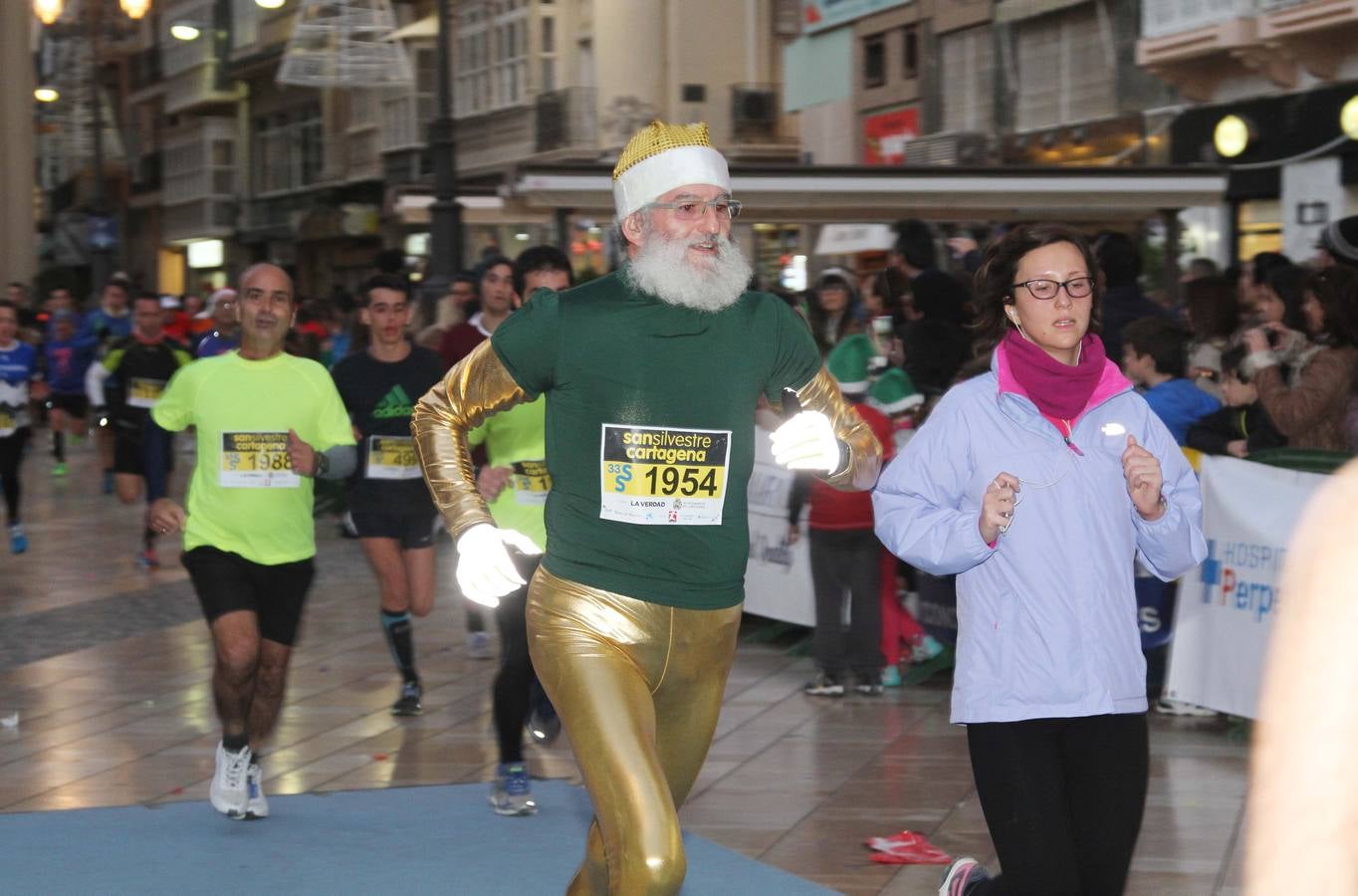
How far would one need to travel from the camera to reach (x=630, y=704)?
4273 mm

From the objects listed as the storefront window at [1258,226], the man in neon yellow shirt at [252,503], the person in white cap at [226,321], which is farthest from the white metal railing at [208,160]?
the man in neon yellow shirt at [252,503]

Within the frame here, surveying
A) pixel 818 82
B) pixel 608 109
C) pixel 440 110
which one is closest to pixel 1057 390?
pixel 440 110

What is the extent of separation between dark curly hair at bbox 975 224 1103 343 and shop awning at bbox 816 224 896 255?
1762 cm

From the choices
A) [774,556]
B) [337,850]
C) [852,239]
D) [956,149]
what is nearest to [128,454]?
[774,556]

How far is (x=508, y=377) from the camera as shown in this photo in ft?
15.1

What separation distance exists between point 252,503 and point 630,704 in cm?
299

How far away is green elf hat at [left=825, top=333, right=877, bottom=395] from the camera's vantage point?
31.1 ft

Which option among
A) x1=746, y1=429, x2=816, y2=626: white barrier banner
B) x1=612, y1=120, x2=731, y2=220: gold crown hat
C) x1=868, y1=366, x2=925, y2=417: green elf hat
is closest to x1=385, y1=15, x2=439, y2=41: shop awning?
x1=746, y1=429, x2=816, y2=626: white barrier banner

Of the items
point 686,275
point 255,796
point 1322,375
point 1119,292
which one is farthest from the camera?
point 1119,292

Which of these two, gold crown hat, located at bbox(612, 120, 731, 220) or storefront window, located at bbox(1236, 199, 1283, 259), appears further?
storefront window, located at bbox(1236, 199, 1283, 259)

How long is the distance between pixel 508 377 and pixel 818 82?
29.0m

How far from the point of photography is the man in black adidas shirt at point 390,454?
8836 millimetres

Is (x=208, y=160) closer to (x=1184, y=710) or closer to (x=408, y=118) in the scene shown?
(x=408, y=118)

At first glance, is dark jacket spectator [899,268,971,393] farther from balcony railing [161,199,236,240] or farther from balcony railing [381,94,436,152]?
balcony railing [161,199,236,240]
